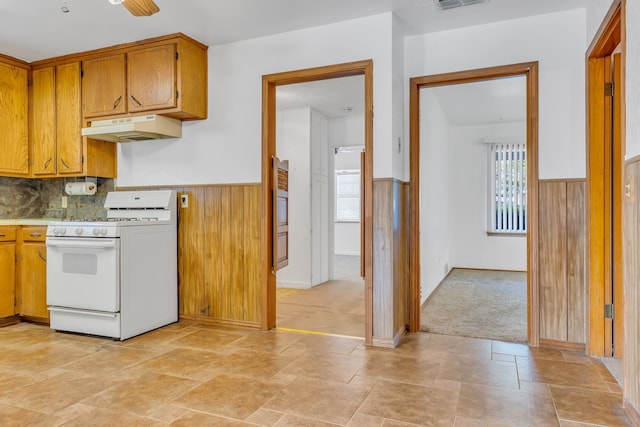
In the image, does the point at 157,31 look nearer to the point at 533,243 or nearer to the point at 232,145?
the point at 232,145

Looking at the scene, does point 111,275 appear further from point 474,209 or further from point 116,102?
point 474,209

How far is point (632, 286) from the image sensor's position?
1.92 m

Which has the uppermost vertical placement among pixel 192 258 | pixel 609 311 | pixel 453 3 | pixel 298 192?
pixel 453 3

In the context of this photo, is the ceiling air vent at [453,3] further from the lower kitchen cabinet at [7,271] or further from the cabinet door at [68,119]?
the lower kitchen cabinet at [7,271]

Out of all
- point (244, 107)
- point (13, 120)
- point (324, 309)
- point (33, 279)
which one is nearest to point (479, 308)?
point (324, 309)

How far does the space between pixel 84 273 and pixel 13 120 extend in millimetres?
1781

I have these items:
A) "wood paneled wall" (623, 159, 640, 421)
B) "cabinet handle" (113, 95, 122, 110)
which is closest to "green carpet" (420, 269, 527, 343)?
"wood paneled wall" (623, 159, 640, 421)

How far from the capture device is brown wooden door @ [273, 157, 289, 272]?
11.6ft

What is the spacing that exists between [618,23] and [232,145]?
9.01ft

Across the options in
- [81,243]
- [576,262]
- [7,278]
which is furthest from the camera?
[7,278]

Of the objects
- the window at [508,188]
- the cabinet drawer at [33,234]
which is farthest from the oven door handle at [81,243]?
the window at [508,188]

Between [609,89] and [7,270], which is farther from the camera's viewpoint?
[7,270]

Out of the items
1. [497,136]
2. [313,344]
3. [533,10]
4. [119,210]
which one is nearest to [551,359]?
[313,344]

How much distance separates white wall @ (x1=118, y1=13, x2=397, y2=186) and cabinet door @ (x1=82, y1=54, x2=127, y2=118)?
0.41 metres
